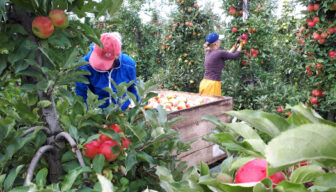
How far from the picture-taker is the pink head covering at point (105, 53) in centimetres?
202

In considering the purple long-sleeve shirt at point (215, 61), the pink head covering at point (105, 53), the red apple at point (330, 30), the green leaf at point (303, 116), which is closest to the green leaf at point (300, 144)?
the green leaf at point (303, 116)

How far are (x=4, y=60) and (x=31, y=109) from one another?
169 mm

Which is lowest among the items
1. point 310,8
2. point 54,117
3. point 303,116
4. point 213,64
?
point 213,64

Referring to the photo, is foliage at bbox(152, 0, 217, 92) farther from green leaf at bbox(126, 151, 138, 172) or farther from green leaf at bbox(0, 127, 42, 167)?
green leaf at bbox(0, 127, 42, 167)

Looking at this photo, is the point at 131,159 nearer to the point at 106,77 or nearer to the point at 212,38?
the point at 106,77

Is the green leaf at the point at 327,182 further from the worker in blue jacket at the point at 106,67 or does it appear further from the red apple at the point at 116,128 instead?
the worker in blue jacket at the point at 106,67

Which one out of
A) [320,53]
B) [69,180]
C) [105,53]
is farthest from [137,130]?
[320,53]

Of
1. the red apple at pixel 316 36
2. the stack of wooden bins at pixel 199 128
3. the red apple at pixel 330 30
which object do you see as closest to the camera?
the stack of wooden bins at pixel 199 128

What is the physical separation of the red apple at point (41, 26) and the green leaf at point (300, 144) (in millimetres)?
646

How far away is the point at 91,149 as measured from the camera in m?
0.73

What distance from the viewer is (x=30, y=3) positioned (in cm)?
69

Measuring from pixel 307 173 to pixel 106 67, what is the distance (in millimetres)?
1932

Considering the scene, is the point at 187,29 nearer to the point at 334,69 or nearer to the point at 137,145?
the point at 334,69

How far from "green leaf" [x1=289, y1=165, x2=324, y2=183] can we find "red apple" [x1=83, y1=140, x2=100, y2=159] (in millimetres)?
537
